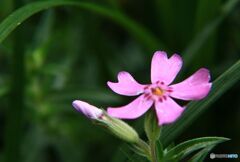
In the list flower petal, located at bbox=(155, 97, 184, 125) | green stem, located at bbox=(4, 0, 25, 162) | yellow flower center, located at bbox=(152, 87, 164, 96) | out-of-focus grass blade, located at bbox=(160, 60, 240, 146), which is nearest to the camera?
flower petal, located at bbox=(155, 97, 184, 125)

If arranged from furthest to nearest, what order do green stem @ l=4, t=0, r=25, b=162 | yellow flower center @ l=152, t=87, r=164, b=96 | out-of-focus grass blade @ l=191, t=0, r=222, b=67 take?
out-of-focus grass blade @ l=191, t=0, r=222, b=67 < green stem @ l=4, t=0, r=25, b=162 < yellow flower center @ l=152, t=87, r=164, b=96

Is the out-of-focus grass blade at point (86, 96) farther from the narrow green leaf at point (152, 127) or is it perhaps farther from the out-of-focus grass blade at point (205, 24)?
the narrow green leaf at point (152, 127)

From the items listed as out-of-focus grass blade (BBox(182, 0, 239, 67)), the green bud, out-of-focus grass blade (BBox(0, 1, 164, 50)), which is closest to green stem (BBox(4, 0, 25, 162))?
out-of-focus grass blade (BBox(0, 1, 164, 50))

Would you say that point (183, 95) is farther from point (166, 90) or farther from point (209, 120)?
point (209, 120)

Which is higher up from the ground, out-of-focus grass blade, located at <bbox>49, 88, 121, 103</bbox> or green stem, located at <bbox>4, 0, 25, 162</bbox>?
out-of-focus grass blade, located at <bbox>49, 88, 121, 103</bbox>

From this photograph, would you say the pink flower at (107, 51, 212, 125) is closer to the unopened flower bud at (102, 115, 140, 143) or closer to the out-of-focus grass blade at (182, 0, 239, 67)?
the unopened flower bud at (102, 115, 140, 143)

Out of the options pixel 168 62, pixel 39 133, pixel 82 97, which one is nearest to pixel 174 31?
pixel 82 97
